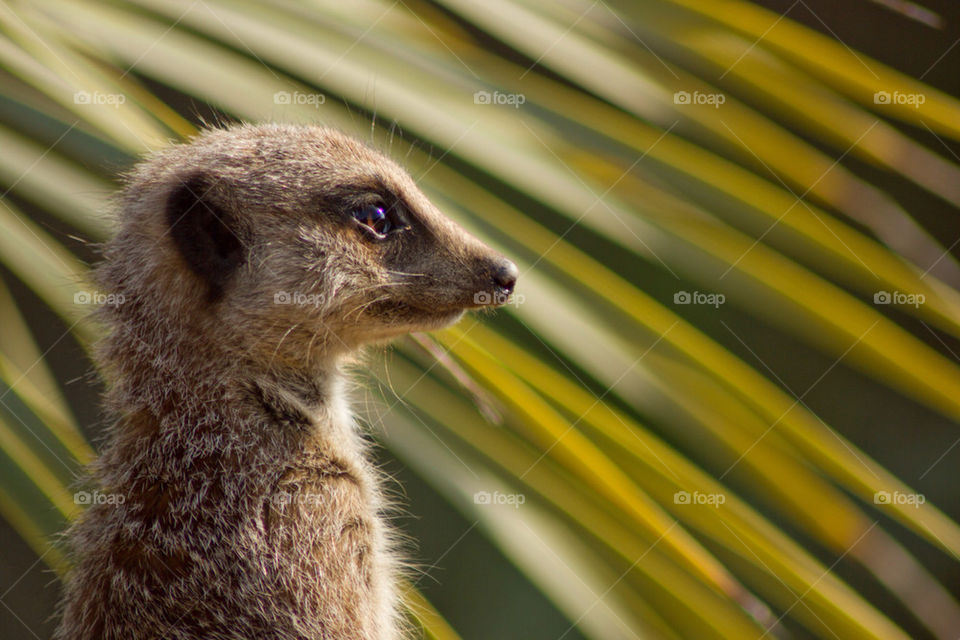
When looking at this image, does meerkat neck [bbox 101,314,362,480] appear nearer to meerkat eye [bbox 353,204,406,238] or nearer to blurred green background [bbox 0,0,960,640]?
blurred green background [bbox 0,0,960,640]

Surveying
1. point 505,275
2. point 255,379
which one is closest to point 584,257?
point 505,275

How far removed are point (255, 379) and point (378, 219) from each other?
1.41 ft

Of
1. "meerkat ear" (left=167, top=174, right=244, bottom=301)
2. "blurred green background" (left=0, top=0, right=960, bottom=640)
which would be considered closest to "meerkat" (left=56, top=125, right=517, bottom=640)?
"meerkat ear" (left=167, top=174, right=244, bottom=301)

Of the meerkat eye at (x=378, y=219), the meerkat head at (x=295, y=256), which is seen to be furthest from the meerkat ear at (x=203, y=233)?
the meerkat eye at (x=378, y=219)

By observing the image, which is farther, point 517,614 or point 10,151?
point 517,614

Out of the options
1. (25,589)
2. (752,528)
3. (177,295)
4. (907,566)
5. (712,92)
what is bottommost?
(907,566)

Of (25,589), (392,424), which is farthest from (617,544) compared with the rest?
(25,589)

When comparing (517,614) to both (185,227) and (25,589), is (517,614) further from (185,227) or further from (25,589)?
(25,589)

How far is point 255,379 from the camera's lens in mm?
1831

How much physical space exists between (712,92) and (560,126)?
0.39 m

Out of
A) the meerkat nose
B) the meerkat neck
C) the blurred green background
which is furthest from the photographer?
the meerkat neck

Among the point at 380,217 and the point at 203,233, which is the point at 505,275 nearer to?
the point at 380,217

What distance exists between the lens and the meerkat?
1690mm

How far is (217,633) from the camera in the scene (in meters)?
1.63
